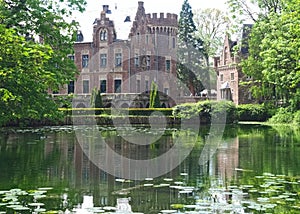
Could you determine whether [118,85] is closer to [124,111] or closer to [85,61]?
[85,61]

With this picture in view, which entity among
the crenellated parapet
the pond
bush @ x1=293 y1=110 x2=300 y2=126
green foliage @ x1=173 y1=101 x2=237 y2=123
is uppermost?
the crenellated parapet

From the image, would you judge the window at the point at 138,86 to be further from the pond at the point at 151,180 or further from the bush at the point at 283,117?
the pond at the point at 151,180

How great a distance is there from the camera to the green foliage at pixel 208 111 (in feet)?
143

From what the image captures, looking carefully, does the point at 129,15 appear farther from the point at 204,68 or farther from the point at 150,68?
the point at 204,68

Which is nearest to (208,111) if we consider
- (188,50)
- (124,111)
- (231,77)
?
(124,111)

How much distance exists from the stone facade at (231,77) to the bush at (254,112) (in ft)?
24.6

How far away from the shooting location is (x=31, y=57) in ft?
52.7

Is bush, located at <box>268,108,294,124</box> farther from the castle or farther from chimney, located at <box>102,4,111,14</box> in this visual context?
chimney, located at <box>102,4,111,14</box>

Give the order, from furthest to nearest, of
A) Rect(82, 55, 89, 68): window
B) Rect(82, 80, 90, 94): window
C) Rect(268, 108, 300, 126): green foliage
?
Rect(82, 55, 89, 68): window < Rect(82, 80, 90, 94): window < Rect(268, 108, 300, 126): green foliage

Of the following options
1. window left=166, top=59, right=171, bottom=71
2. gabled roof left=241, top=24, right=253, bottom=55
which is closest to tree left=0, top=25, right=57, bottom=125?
gabled roof left=241, top=24, right=253, bottom=55

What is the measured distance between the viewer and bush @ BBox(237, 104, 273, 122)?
4938 centimetres

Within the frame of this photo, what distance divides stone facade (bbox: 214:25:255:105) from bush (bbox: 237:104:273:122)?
7.49 m

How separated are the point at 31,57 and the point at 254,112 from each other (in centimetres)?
3602

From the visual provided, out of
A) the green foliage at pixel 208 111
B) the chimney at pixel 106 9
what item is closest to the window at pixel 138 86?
the chimney at pixel 106 9
